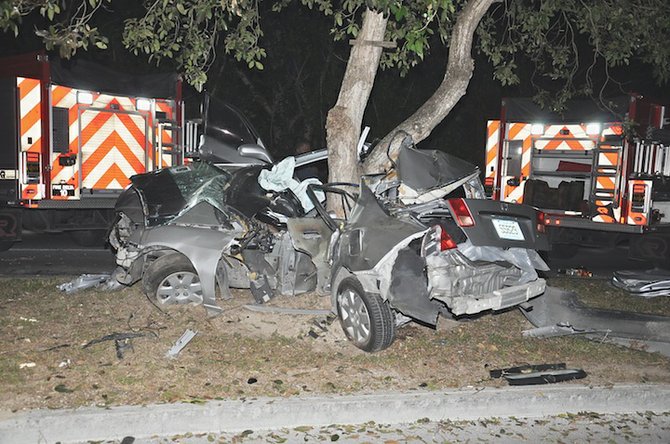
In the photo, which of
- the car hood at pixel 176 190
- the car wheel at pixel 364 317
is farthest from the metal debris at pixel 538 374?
the car hood at pixel 176 190

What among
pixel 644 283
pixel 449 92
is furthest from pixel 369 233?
pixel 644 283

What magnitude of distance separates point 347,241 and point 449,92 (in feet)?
7.01

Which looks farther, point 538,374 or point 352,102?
point 352,102

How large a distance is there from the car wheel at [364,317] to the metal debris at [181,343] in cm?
135

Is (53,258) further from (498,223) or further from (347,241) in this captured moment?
(498,223)

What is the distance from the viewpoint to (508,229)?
5.64 m

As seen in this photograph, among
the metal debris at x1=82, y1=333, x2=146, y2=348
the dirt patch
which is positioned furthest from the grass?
the metal debris at x1=82, y1=333, x2=146, y2=348

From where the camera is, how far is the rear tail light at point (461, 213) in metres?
5.47

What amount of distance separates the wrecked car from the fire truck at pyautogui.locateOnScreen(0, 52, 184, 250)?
4.13 meters

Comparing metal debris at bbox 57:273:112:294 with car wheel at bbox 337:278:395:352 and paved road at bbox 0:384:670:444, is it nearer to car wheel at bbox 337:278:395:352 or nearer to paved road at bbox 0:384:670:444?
car wheel at bbox 337:278:395:352

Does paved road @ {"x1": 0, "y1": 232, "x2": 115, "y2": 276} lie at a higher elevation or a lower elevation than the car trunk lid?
lower

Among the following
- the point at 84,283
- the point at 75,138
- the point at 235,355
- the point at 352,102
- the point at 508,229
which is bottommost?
the point at 235,355

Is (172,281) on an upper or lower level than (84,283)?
upper

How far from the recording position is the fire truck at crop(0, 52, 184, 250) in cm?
1053
